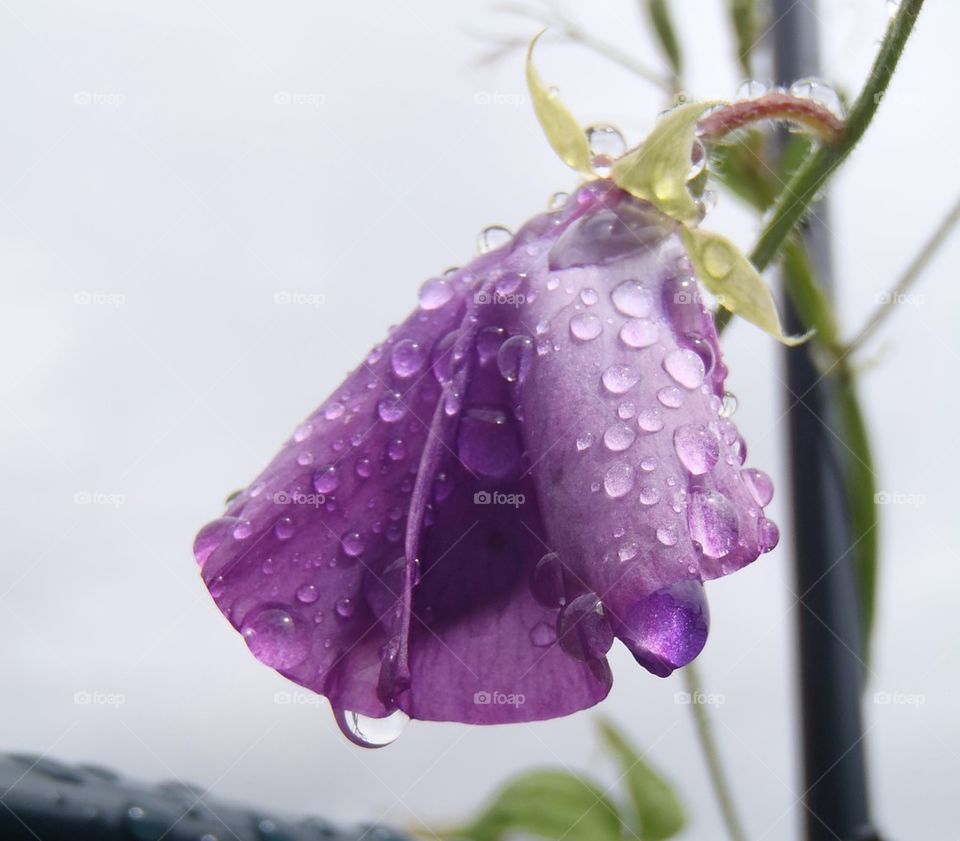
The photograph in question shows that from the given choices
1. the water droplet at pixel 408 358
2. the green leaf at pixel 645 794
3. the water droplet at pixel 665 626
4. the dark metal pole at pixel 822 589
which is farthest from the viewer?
the green leaf at pixel 645 794

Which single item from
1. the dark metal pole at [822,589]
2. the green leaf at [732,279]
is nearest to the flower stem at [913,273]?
the dark metal pole at [822,589]

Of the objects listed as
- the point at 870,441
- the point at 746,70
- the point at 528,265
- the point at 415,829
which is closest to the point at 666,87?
the point at 746,70

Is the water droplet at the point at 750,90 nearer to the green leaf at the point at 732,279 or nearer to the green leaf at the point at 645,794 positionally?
the green leaf at the point at 732,279

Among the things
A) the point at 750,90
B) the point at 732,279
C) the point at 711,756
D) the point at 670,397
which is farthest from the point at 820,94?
the point at 711,756

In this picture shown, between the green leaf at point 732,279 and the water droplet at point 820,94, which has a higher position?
the water droplet at point 820,94

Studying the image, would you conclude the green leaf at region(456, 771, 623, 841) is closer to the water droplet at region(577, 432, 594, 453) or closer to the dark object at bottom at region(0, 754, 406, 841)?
the dark object at bottom at region(0, 754, 406, 841)

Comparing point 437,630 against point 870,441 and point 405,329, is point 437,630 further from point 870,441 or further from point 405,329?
point 870,441

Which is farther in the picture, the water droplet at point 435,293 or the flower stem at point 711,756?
the flower stem at point 711,756
